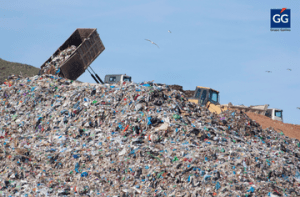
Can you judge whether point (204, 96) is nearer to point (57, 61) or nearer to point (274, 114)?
point (57, 61)

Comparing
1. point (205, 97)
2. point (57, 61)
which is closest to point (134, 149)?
point (205, 97)

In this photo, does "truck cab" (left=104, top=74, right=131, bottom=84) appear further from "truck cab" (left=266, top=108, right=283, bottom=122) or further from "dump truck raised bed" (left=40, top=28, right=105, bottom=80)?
"truck cab" (left=266, top=108, right=283, bottom=122)

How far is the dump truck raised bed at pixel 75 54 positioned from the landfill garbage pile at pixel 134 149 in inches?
96.1

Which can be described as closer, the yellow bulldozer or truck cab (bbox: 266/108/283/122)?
the yellow bulldozer

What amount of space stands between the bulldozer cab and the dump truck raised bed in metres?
5.66

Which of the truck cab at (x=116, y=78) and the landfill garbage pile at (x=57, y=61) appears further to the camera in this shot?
the truck cab at (x=116, y=78)

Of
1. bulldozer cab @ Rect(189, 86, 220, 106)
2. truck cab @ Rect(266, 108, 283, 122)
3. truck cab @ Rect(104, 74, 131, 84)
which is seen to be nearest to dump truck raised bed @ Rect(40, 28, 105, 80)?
truck cab @ Rect(104, 74, 131, 84)

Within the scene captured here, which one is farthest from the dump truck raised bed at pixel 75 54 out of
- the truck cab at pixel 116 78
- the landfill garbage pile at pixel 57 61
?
the truck cab at pixel 116 78

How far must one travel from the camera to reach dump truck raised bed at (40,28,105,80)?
543 inches

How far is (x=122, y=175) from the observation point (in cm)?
730

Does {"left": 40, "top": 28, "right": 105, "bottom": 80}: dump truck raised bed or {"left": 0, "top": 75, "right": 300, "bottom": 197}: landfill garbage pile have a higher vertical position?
{"left": 40, "top": 28, "right": 105, "bottom": 80}: dump truck raised bed

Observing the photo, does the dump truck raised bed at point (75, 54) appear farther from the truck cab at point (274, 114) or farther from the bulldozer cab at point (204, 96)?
the truck cab at point (274, 114)

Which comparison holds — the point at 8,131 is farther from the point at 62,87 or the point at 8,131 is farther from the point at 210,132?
the point at 210,132

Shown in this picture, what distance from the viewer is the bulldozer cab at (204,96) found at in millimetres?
15047
